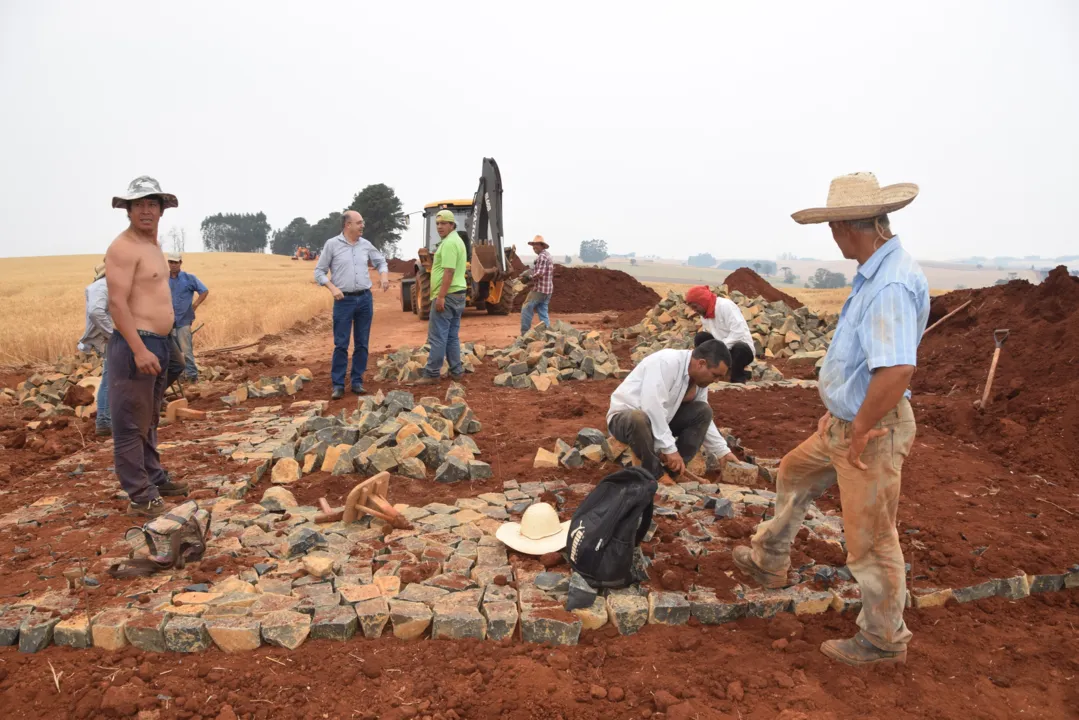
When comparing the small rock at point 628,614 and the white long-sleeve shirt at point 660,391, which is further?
the white long-sleeve shirt at point 660,391

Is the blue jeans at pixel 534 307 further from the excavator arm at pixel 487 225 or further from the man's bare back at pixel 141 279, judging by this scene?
the man's bare back at pixel 141 279

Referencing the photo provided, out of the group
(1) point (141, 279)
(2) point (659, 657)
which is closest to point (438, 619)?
(2) point (659, 657)

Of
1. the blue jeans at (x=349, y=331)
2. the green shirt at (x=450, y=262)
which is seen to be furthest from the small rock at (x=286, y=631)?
the green shirt at (x=450, y=262)

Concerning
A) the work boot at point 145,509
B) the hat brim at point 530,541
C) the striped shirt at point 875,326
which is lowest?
the work boot at point 145,509

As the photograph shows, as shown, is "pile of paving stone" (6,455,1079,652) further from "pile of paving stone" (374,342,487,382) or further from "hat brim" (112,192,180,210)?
"pile of paving stone" (374,342,487,382)

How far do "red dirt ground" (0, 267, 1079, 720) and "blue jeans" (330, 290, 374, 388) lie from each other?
2320 millimetres

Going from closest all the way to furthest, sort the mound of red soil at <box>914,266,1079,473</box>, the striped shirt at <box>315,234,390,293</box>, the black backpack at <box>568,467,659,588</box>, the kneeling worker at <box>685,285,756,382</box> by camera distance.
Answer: the black backpack at <box>568,467,659,588</box> → the mound of red soil at <box>914,266,1079,473</box> → the kneeling worker at <box>685,285,756,382</box> → the striped shirt at <box>315,234,390,293</box>

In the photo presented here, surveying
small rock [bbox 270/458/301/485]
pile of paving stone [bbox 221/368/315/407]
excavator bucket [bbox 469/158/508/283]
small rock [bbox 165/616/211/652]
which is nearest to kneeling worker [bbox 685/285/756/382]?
small rock [bbox 270/458/301/485]

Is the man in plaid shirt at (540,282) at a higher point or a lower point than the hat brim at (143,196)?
lower

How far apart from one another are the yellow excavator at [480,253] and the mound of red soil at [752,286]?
225 inches

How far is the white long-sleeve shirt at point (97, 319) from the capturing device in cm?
601

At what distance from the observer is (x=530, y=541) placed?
147 inches

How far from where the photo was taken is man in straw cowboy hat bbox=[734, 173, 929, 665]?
245 centimetres

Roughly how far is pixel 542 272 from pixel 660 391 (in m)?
7.36
